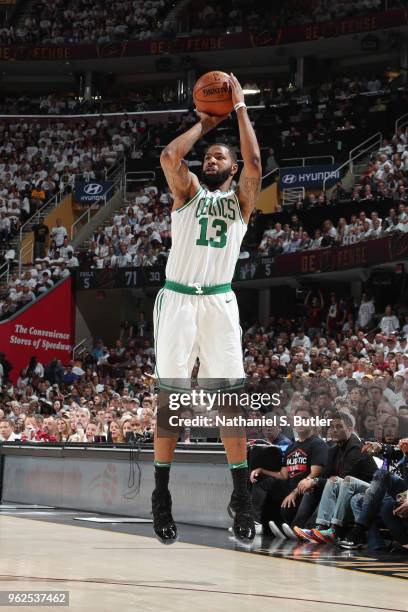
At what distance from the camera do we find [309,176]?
28094 mm

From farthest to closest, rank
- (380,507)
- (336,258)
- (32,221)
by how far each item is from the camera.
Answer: (32,221) → (336,258) → (380,507)

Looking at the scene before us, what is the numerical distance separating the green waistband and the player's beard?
2.11ft

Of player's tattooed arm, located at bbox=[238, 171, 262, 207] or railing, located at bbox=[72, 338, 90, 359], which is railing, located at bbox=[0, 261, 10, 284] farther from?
player's tattooed arm, located at bbox=[238, 171, 262, 207]

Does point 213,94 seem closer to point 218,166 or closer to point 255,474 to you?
point 218,166

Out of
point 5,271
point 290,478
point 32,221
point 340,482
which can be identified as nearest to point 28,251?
point 5,271

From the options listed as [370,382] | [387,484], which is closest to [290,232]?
[370,382]

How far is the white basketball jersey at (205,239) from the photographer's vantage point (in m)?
6.39

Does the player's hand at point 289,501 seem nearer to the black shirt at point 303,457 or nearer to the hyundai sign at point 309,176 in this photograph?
the black shirt at point 303,457

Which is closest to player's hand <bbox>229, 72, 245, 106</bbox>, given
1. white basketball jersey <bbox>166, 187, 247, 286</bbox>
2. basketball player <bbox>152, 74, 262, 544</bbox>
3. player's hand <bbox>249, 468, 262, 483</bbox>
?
basketball player <bbox>152, 74, 262, 544</bbox>

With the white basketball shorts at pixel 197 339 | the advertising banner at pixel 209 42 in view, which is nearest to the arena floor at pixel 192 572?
the white basketball shorts at pixel 197 339

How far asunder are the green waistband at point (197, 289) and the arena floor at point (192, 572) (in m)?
1.88

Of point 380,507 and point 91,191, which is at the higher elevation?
point 91,191

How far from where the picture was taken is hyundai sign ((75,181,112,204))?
32.4 metres

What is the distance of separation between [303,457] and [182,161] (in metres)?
5.35
